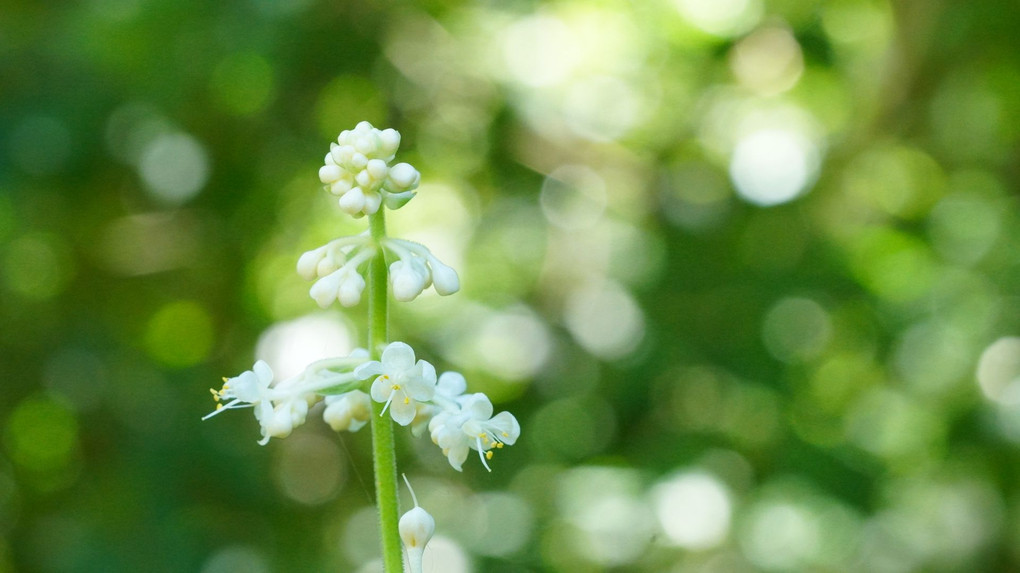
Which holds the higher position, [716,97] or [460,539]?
[716,97]

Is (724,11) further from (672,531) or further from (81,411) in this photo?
(81,411)

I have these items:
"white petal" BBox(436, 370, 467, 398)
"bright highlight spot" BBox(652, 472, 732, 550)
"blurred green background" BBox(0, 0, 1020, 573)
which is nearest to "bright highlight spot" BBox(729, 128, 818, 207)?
"blurred green background" BBox(0, 0, 1020, 573)

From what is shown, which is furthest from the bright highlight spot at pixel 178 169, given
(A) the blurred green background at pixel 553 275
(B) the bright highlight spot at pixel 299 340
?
(B) the bright highlight spot at pixel 299 340

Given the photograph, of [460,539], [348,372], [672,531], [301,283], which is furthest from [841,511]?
[348,372]

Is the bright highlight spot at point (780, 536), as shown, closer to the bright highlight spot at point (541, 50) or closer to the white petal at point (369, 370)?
the bright highlight spot at point (541, 50)

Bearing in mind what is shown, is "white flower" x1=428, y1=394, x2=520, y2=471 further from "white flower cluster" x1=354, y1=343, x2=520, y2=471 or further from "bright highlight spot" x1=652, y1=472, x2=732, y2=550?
"bright highlight spot" x1=652, y1=472, x2=732, y2=550

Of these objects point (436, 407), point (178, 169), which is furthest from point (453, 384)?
point (178, 169)

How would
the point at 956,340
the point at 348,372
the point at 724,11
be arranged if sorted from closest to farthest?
the point at 348,372 → the point at 956,340 → the point at 724,11

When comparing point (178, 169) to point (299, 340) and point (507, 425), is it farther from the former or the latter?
point (507, 425)
